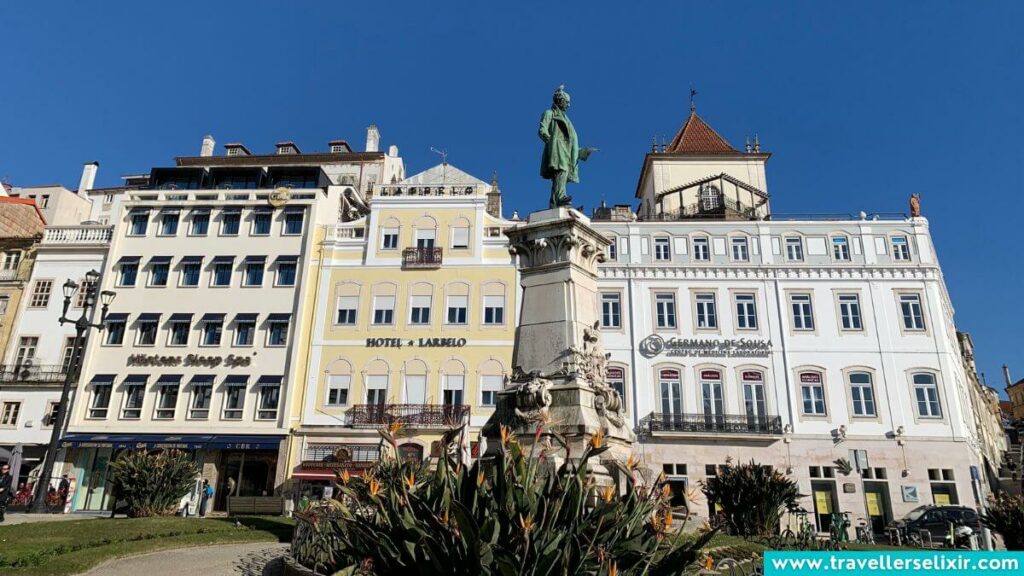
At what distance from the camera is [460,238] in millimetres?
34875

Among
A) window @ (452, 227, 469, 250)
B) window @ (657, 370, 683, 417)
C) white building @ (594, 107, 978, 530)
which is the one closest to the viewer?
white building @ (594, 107, 978, 530)

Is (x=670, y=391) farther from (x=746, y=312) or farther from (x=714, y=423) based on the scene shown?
(x=746, y=312)

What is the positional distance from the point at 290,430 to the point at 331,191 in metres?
13.7

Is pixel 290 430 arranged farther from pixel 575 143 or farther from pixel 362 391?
pixel 575 143

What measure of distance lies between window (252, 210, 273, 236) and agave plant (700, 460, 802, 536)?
2841cm

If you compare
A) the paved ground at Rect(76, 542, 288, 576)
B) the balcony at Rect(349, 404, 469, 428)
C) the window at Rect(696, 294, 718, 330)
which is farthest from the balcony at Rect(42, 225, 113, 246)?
the window at Rect(696, 294, 718, 330)

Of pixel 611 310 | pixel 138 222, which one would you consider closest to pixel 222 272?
pixel 138 222

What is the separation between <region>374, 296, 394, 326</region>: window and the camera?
1315 inches

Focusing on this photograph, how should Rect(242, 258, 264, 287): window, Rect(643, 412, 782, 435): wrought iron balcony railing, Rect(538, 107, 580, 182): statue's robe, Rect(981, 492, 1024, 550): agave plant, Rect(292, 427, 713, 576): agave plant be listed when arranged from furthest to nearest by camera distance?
Rect(242, 258, 264, 287): window → Rect(643, 412, 782, 435): wrought iron balcony railing → Rect(538, 107, 580, 182): statue's robe → Rect(981, 492, 1024, 550): agave plant → Rect(292, 427, 713, 576): agave plant

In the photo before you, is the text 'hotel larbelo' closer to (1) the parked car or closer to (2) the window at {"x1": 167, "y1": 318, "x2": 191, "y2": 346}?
(2) the window at {"x1": 167, "y1": 318, "x2": 191, "y2": 346}

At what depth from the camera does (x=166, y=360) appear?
108 feet

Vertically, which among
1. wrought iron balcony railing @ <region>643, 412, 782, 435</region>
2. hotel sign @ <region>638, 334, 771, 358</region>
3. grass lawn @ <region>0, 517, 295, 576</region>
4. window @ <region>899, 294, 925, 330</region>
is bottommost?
grass lawn @ <region>0, 517, 295, 576</region>

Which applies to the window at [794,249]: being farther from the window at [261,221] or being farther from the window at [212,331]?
the window at [212,331]

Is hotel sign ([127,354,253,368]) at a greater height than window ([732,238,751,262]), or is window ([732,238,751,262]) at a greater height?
window ([732,238,751,262])
